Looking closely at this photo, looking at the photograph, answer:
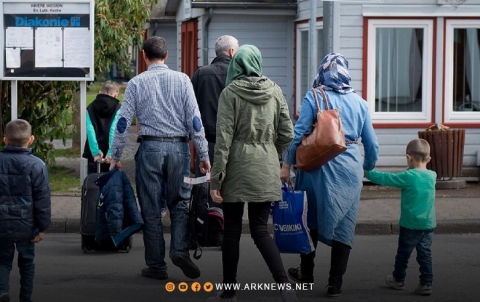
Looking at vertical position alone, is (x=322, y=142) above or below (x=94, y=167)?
above

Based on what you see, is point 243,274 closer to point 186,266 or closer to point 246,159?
point 186,266

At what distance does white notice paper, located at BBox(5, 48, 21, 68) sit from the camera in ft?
38.6

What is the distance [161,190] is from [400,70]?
696 cm

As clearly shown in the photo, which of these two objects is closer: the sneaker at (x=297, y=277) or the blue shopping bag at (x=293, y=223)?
the blue shopping bag at (x=293, y=223)

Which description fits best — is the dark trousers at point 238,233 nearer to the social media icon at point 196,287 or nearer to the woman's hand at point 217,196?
the woman's hand at point 217,196

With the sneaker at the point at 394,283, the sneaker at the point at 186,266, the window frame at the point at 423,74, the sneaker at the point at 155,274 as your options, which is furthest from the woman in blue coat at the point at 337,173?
the window frame at the point at 423,74

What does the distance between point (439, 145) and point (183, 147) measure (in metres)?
6.23

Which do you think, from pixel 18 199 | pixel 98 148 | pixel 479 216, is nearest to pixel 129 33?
pixel 98 148

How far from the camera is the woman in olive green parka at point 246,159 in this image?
6.76 metres

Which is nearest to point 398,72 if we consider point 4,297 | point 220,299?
point 220,299

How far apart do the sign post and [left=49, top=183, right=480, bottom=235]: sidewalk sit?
44.5 inches

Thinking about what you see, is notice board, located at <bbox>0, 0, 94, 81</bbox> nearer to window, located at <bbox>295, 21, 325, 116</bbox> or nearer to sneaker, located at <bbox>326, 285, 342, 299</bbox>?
window, located at <bbox>295, 21, 325, 116</bbox>

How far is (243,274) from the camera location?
8.13 meters

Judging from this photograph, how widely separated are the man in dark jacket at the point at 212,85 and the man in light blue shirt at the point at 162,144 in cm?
110
